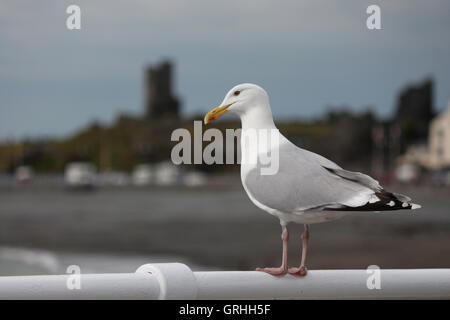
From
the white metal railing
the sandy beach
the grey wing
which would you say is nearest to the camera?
the white metal railing

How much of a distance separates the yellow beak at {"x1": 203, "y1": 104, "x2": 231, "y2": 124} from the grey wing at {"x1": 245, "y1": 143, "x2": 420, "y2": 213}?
0.25m

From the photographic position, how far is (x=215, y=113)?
288 centimetres

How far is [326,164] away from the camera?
2812mm

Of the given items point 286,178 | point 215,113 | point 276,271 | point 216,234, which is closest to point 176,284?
point 276,271

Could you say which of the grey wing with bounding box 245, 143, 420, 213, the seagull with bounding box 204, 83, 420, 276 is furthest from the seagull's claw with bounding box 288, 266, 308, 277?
the grey wing with bounding box 245, 143, 420, 213

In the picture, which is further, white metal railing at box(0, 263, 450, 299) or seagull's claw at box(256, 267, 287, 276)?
seagull's claw at box(256, 267, 287, 276)

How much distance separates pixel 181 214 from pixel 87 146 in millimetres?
22050

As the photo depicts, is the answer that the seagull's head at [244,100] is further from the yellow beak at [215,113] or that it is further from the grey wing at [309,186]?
the grey wing at [309,186]

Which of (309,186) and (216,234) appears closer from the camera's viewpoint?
(309,186)

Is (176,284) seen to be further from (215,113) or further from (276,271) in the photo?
(215,113)

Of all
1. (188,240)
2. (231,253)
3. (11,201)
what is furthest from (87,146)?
(231,253)

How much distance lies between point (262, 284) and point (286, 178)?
1.44 ft

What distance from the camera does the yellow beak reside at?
2.85 metres

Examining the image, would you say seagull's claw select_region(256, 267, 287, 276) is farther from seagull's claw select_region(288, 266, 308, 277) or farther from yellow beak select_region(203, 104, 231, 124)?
yellow beak select_region(203, 104, 231, 124)
